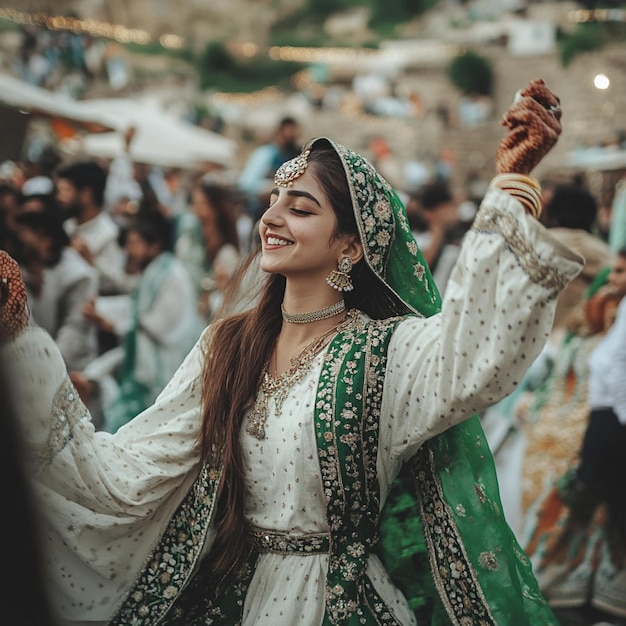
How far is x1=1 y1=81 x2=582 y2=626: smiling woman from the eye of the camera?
219 cm

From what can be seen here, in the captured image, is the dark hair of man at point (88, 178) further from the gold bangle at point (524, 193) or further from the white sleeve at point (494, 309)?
the gold bangle at point (524, 193)

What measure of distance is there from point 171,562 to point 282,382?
50cm

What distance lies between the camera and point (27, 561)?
1.53m

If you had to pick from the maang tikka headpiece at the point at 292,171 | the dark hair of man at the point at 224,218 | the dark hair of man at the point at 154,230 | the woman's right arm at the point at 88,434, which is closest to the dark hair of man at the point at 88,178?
the dark hair of man at the point at 154,230

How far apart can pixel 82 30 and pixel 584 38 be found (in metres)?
15.8


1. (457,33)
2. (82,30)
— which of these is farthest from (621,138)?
(457,33)

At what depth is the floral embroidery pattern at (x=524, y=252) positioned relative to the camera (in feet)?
6.23

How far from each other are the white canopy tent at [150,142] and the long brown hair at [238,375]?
10452 mm

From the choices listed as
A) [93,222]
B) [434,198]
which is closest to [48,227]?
[93,222]

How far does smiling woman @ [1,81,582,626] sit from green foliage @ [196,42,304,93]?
42.7m

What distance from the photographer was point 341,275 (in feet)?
7.80

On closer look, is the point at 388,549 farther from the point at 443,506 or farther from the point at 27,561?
the point at 27,561

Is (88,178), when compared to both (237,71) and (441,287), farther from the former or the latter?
(237,71)

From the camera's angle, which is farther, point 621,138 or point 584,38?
point 584,38
